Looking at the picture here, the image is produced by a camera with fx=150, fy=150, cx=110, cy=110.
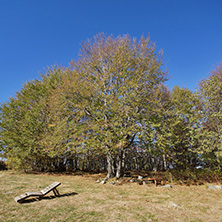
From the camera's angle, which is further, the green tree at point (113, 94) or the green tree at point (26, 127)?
the green tree at point (26, 127)

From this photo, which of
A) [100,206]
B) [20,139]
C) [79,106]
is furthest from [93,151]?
[20,139]

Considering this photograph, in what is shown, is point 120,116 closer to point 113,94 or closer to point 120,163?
point 113,94

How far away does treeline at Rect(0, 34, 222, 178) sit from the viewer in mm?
11328

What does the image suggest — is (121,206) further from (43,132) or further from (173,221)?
(43,132)

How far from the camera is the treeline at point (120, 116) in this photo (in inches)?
446

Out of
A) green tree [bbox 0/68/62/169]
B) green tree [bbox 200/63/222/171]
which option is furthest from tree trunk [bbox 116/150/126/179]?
green tree [bbox 0/68/62/169]

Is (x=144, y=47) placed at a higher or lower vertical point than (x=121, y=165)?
higher

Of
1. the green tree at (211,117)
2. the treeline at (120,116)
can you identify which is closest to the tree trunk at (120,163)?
the treeline at (120,116)

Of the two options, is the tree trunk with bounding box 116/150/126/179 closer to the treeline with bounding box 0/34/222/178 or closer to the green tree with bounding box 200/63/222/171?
the treeline with bounding box 0/34/222/178

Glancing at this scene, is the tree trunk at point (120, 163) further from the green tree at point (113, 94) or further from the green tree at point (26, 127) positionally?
the green tree at point (26, 127)

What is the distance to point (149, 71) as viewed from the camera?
13500 millimetres

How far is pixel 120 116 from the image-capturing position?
11352 mm

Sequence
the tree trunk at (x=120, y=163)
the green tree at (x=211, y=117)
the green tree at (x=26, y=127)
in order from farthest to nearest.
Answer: the green tree at (x=26, y=127) → the tree trunk at (x=120, y=163) → the green tree at (x=211, y=117)

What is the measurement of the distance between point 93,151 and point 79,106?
3858 millimetres
